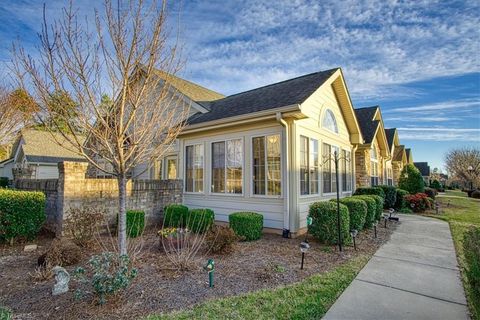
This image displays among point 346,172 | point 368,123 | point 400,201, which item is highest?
point 368,123

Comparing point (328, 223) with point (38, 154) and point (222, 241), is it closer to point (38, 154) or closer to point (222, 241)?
point (222, 241)

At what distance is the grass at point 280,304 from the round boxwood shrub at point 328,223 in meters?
2.19

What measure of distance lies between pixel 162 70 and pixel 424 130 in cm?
3372

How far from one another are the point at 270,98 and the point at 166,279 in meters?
6.32

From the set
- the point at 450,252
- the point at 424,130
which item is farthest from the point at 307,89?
the point at 424,130

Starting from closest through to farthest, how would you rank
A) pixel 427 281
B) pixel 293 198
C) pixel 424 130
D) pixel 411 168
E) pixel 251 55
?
pixel 427 281, pixel 293 198, pixel 251 55, pixel 411 168, pixel 424 130

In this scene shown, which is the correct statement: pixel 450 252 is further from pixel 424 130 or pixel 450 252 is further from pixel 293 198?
pixel 424 130

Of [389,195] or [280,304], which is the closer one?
[280,304]

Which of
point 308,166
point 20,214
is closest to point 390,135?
point 308,166

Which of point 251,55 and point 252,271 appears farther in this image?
point 251,55

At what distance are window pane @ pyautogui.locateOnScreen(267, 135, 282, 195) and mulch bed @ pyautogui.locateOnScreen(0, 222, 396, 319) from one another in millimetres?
1602

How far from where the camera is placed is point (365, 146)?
14016 mm

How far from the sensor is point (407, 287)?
3998 mm

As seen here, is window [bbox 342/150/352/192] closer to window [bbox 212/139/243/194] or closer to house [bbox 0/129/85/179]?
window [bbox 212/139/243/194]
